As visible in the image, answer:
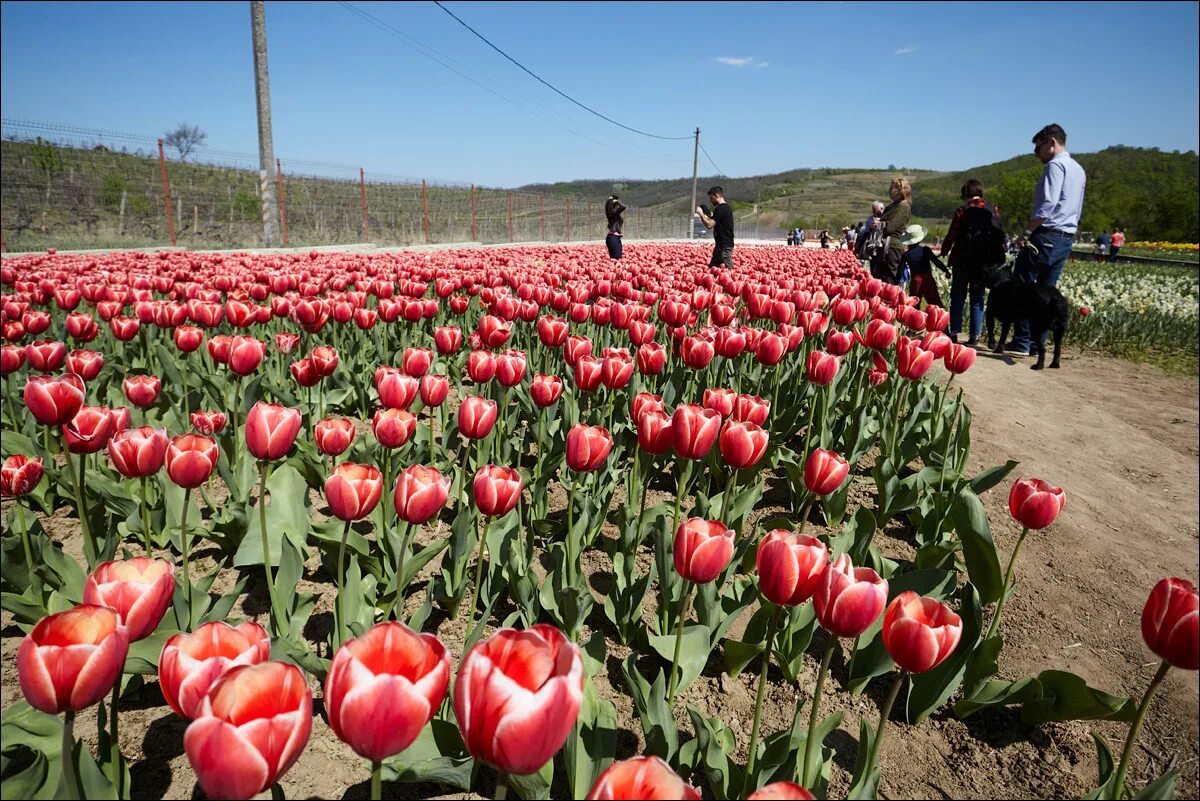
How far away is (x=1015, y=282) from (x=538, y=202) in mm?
39900

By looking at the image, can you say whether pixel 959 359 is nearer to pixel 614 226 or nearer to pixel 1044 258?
pixel 1044 258

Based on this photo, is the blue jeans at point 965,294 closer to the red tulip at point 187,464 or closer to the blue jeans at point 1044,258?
the blue jeans at point 1044,258

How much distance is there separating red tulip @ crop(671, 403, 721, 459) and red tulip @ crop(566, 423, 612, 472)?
0.77 ft

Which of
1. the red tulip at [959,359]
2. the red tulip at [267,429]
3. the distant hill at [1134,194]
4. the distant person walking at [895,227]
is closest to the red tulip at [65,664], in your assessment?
the red tulip at [267,429]

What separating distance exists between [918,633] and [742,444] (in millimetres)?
936

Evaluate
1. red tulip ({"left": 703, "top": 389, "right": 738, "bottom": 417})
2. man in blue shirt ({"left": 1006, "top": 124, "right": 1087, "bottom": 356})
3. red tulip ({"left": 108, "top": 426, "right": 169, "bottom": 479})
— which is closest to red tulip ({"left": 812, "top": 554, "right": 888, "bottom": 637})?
red tulip ({"left": 703, "top": 389, "right": 738, "bottom": 417})

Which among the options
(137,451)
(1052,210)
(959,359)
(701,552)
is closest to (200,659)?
(701,552)

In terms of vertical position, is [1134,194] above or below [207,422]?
above

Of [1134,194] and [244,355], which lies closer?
[244,355]

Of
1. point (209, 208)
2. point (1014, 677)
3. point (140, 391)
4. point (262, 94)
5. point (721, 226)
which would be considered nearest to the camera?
point (1014, 677)

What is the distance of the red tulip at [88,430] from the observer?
2.23 metres

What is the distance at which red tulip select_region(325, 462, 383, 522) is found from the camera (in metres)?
1.86

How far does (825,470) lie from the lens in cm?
221

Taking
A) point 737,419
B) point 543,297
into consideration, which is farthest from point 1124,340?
point 737,419
